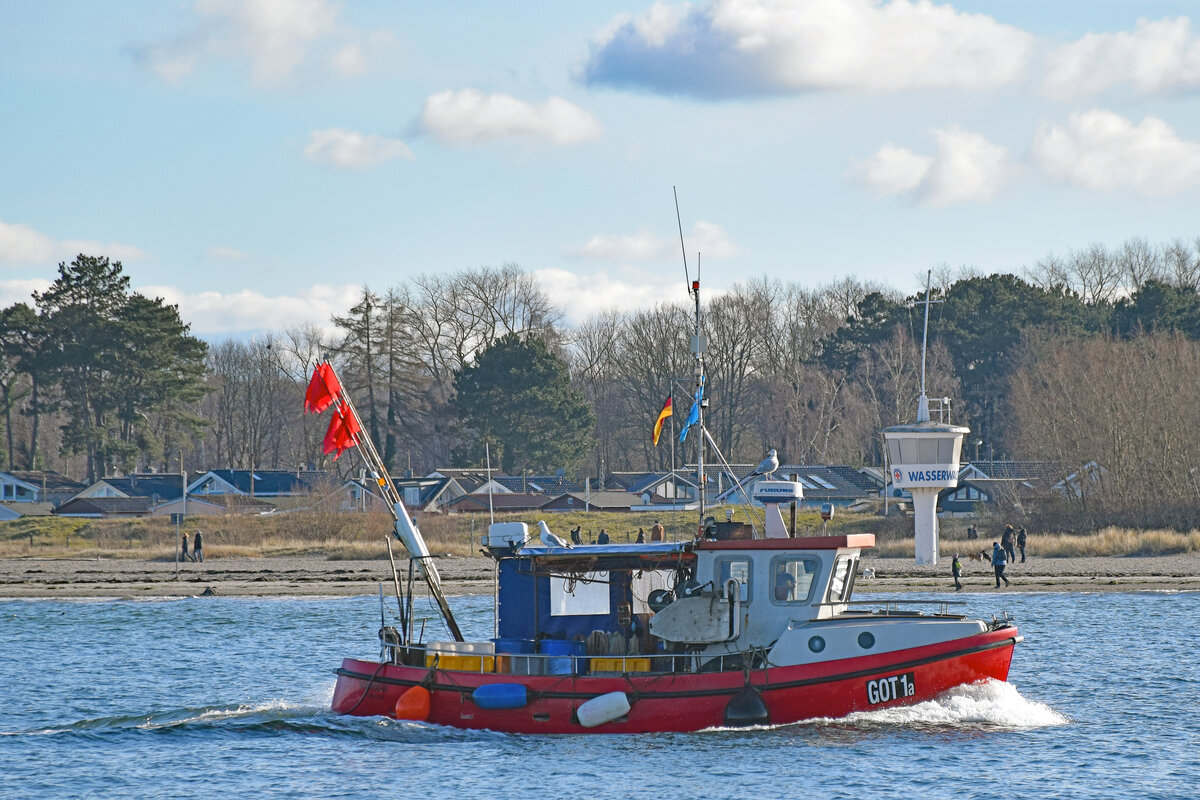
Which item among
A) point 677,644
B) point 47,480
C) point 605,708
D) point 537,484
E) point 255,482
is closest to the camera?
point 605,708

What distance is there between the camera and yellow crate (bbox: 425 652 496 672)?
25.3m

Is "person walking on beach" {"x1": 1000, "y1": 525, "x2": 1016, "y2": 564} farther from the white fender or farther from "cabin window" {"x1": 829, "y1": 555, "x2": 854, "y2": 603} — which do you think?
the white fender

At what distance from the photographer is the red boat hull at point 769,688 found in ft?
78.8

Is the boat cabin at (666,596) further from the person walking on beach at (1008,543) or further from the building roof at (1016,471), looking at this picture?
the building roof at (1016,471)

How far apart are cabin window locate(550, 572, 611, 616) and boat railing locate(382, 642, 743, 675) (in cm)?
102

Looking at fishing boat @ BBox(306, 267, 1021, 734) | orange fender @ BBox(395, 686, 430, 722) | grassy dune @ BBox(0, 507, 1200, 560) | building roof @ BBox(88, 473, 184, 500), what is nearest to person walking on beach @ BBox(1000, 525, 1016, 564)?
grassy dune @ BBox(0, 507, 1200, 560)

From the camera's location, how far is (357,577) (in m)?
59.9

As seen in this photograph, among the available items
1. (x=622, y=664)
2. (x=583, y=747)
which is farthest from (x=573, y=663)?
(x=583, y=747)

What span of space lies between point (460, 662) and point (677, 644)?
400cm

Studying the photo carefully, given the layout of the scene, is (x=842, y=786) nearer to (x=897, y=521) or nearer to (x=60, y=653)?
(x=60, y=653)

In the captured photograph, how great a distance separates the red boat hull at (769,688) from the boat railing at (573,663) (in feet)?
0.76

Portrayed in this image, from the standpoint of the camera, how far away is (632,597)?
2639 centimetres

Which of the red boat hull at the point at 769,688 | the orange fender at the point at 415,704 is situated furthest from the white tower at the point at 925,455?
the orange fender at the point at 415,704

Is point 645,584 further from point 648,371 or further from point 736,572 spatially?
point 648,371
